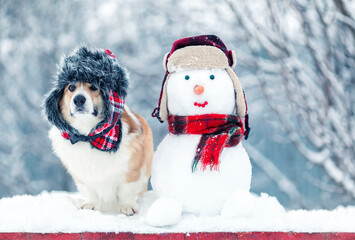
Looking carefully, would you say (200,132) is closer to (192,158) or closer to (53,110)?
(192,158)

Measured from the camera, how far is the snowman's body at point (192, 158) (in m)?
1.40

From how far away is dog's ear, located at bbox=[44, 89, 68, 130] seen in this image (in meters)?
1.45

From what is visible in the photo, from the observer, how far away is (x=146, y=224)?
4.43ft

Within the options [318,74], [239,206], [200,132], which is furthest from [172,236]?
[318,74]

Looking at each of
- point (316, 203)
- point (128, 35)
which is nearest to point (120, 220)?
point (128, 35)

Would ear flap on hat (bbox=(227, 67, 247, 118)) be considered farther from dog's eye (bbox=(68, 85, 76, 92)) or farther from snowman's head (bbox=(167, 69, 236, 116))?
dog's eye (bbox=(68, 85, 76, 92))

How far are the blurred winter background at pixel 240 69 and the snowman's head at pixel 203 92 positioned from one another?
6.50 ft

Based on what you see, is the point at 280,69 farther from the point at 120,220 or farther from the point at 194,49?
the point at 120,220

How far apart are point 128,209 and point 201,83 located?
0.58m

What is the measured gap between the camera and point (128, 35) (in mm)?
4695

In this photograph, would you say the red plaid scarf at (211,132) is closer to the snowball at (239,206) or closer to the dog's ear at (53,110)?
the snowball at (239,206)

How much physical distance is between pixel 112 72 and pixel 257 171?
15.5ft

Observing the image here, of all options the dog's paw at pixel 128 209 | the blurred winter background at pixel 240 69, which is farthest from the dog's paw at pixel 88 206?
the blurred winter background at pixel 240 69

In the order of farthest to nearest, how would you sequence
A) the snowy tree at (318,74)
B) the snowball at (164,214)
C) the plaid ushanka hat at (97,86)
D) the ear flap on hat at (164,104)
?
the snowy tree at (318,74) < the ear flap on hat at (164,104) < the plaid ushanka hat at (97,86) < the snowball at (164,214)
